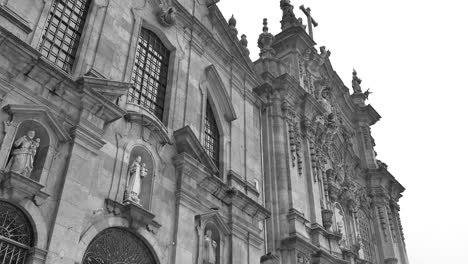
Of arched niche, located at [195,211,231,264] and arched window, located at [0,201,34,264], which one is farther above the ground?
arched niche, located at [195,211,231,264]

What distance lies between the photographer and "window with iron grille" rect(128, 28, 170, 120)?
51.8 ft

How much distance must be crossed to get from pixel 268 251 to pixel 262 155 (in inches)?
173

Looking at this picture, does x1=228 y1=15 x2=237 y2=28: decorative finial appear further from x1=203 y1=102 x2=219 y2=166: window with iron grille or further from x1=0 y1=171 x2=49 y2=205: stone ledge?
x1=0 y1=171 x2=49 y2=205: stone ledge

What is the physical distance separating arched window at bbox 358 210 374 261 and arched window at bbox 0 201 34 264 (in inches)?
769

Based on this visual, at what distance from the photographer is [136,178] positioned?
43.9ft

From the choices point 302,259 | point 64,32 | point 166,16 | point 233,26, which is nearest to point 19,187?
point 64,32

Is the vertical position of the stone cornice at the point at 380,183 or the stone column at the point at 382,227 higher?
the stone cornice at the point at 380,183

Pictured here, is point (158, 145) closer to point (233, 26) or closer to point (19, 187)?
point (19, 187)

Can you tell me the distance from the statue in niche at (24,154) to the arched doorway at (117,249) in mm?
2370

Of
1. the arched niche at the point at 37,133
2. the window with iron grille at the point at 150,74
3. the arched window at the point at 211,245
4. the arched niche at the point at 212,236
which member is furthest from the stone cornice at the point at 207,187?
the arched niche at the point at 37,133

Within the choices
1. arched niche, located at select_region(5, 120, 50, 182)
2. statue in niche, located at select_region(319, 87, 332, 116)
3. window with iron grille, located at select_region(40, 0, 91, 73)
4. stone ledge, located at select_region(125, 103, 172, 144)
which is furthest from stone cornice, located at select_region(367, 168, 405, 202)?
arched niche, located at select_region(5, 120, 50, 182)

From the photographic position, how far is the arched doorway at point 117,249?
11.8 meters

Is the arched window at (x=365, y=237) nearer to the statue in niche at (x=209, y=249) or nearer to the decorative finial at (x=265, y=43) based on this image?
the decorative finial at (x=265, y=43)

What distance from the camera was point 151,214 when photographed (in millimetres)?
13008
